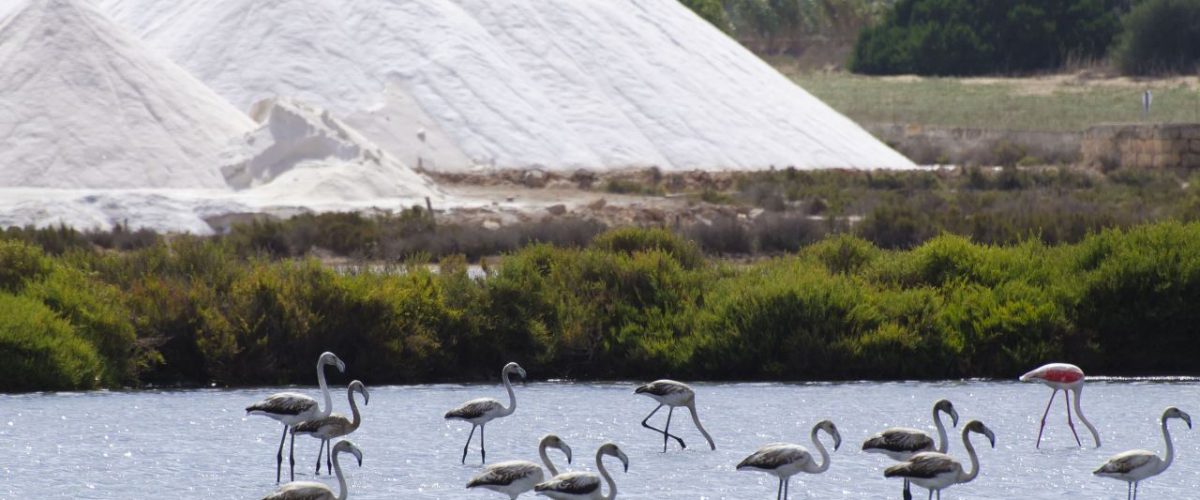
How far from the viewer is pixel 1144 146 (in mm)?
39656

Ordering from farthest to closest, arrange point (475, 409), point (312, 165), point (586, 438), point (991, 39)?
point (991, 39) → point (312, 165) → point (586, 438) → point (475, 409)

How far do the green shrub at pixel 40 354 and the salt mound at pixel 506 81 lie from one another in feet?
66.8

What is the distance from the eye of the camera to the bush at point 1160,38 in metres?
66.9

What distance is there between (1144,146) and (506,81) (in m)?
12.7


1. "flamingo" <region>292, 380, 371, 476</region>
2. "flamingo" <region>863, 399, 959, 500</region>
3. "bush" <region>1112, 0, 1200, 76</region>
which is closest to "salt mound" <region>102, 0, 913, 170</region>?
"flamingo" <region>292, 380, 371, 476</region>

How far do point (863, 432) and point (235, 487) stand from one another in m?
3.97

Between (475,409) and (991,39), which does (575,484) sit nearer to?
(475,409)

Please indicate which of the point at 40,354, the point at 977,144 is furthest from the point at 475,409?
the point at 977,144

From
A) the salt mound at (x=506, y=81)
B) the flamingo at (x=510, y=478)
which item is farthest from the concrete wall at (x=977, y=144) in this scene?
the flamingo at (x=510, y=478)

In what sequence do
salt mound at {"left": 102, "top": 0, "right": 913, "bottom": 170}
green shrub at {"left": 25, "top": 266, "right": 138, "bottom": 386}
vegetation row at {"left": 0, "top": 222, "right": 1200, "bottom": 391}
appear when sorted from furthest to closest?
salt mound at {"left": 102, "top": 0, "right": 913, "bottom": 170} < vegetation row at {"left": 0, "top": 222, "right": 1200, "bottom": 391} < green shrub at {"left": 25, "top": 266, "right": 138, "bottom": 386}

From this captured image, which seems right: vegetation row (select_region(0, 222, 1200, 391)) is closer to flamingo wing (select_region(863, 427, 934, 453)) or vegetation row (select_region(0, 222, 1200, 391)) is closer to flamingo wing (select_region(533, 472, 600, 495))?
flamingo wing (select_region(863, 427, 934, 453))

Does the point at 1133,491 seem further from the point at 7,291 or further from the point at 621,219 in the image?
the point at 621,219

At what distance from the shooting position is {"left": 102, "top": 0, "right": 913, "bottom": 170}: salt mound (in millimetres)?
36000

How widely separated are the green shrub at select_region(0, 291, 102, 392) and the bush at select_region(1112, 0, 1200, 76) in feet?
187
